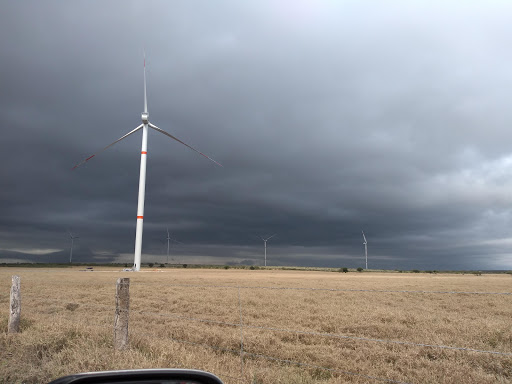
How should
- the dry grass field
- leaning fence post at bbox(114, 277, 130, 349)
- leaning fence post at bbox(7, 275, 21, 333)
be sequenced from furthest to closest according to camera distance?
A: leaning fence post at bbox(7, 275, 21, 333)
leaning fence post at bbox(114, 277, 130, 349)
the dry grass field

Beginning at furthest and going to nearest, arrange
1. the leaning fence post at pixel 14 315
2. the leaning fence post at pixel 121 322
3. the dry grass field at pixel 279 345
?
the leaning fence post at pixel 14 315 → the leaning fence post at pixel 121 322 → the dry grass field at pixel 279 345

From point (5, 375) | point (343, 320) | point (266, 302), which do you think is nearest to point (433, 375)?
point (343, 320)

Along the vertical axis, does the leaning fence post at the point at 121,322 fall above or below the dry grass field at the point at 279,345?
above

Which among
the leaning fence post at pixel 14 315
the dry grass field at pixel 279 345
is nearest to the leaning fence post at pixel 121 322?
the dry grass field at pixel 279 345

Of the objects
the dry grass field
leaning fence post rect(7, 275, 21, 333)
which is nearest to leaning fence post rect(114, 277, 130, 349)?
A: the dry grass field

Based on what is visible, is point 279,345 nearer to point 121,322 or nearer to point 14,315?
point 121,322

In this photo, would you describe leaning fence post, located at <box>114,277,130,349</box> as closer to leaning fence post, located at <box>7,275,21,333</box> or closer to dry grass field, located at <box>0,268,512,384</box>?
dry grass field, located at <box>0,268,512,384</box>

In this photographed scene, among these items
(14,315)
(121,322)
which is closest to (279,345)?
(121,322)

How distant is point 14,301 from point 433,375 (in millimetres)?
11132

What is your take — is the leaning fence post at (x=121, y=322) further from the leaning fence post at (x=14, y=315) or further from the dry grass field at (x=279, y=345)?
the leaning fence post at (x=14, y=315)

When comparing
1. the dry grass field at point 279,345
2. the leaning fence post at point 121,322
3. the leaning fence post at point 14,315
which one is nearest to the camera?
the dry grass field at point 279,345

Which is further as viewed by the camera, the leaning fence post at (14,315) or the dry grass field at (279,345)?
the leaning fence post at (14,315)

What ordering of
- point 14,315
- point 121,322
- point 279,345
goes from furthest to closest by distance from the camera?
1. point 14,315
2. point 279,345
3. point 121,322

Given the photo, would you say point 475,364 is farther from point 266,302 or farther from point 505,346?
point 266,302
